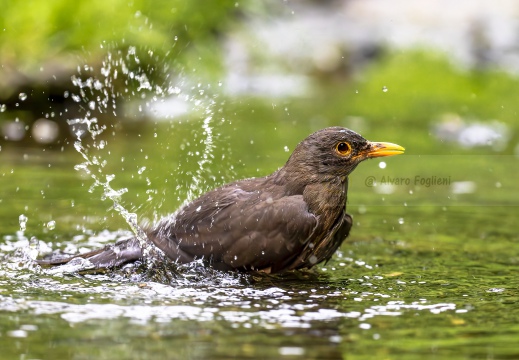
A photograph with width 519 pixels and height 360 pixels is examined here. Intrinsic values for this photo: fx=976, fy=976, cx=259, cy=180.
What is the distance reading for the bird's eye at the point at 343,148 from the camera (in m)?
6.52

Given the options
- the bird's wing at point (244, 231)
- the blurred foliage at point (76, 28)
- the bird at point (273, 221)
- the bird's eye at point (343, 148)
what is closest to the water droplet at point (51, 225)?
the bird at point (273, 221)

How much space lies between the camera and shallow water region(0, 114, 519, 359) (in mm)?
4512

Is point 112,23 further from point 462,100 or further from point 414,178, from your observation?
point 462,100

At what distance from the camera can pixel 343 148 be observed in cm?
654

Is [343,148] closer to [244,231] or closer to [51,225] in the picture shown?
[244,231]

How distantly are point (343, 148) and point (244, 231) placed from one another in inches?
36.4

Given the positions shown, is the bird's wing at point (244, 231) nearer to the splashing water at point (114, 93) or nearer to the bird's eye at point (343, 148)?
the bird's eye at point (343, 148)

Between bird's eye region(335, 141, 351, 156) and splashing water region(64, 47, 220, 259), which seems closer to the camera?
bird's eye region(335, 141, 351, 156)

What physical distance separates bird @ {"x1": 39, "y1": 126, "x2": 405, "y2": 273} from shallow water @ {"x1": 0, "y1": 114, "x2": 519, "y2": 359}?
15cm

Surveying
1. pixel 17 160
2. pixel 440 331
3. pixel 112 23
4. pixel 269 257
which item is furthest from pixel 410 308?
pixel 112 23

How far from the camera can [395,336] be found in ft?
15.4

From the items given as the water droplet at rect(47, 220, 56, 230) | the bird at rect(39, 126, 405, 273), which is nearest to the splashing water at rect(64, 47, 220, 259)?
the water droplet at rect(47, 220, 56, 230)

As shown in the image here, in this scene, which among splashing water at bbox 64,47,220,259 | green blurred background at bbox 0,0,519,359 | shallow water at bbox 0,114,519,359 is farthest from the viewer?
splashing water at bbox 64,47,220,259

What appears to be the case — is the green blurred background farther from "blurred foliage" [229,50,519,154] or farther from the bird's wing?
the bird's wing
